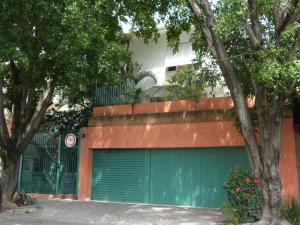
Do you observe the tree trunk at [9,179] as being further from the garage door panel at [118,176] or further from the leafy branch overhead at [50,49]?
the garage door panel at [118,176]

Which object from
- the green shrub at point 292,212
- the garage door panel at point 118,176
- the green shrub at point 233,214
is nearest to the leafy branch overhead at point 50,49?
the garage door panel at point 118,176

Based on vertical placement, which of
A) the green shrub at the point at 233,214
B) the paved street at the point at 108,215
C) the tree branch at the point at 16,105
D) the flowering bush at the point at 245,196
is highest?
the tree branch at the point at 16,105

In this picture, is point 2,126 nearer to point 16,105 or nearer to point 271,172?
point 16,105

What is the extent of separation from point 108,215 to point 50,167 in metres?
5.86

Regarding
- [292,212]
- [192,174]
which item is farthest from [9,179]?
[292,212]

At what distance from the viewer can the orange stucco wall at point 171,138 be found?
12.3 metres

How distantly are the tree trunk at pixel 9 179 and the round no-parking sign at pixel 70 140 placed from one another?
8.78 ft

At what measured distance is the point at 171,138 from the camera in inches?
575

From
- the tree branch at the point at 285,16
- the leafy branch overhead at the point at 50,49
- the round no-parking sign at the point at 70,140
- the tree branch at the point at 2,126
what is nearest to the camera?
the tree branch at the point at 285,16

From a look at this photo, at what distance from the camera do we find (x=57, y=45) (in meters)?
10.9

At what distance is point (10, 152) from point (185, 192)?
6.31m

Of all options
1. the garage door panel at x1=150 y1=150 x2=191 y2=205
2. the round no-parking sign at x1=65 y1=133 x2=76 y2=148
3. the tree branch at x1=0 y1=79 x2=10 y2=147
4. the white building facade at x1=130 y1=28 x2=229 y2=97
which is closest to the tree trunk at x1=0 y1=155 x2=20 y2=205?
the tree branch at x1=0 y1=79 x2=10 y2=147

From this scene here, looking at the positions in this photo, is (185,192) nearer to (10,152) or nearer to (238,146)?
(238,146)

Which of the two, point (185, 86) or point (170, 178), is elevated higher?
point (185, 86)
